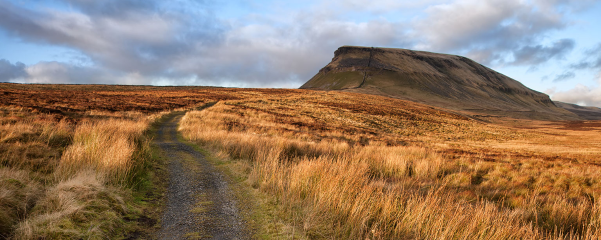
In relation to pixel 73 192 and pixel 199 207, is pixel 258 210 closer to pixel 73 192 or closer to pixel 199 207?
pixel 199 207

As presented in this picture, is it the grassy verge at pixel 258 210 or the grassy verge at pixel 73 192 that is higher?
the grassy verge at pixel 73 192

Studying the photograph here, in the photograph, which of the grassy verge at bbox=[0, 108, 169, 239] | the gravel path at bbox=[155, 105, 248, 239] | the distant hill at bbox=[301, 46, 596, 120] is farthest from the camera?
the distant hill at bbox=[301, 46, 596, 120]

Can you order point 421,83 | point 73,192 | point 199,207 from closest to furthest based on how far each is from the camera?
point 73,192 → point 199,207 → point 421,83

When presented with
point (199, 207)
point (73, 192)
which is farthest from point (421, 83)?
point (73, 192)

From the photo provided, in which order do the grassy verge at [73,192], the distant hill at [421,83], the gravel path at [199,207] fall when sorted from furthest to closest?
1. the distant hill at [421,83]
2. the gravel path at [199,207]
3. the grassy verge at [73,192]

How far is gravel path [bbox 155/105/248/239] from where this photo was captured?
483cm

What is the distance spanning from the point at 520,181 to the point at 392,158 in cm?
518

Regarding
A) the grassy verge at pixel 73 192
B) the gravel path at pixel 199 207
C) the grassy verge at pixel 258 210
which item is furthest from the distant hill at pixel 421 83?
the grassy verge at pixel 73 192

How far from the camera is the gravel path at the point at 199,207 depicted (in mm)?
4828

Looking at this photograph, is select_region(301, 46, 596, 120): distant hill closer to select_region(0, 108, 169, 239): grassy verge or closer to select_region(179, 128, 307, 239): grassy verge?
select_region(179, 128, 307, 239): grassy verge

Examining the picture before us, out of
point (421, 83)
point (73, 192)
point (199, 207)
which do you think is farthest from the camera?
point (421, 83)

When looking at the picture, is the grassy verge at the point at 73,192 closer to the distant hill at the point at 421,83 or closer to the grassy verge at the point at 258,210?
the grassy verge at the point at 258,210

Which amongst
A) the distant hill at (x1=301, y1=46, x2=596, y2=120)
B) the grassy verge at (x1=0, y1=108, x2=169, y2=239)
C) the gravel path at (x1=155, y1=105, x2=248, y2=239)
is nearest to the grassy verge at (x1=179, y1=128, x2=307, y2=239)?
the gravel path at (x1=155, y1=105, x2=248, y2=239)

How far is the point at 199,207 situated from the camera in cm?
589
